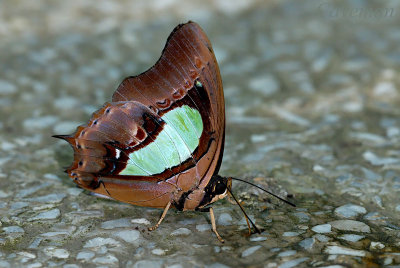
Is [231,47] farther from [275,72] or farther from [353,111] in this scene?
[353,111]

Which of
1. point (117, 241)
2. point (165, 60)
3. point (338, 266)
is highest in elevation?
point (165, 60)

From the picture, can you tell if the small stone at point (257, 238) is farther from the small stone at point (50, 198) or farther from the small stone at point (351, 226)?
the small stone at point (50, 198)

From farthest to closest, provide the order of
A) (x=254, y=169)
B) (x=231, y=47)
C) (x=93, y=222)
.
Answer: (x=231, y=47), (x=254, y=169), (x=93, y=222)

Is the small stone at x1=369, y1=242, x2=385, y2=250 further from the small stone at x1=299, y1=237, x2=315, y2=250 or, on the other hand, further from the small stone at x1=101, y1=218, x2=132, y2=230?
the small stone at x1=101, y1=218, x2=132, y2=230

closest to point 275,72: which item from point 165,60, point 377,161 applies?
point 377,161

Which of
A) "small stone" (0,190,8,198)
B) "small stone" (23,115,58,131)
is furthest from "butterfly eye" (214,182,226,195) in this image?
"small stone" (23,115,58,131)
